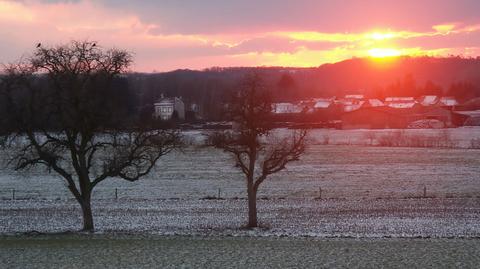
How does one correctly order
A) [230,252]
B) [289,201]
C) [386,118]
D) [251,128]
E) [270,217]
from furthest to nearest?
[386,118]
[289,201]
[270,217]
[251,128]
[230,252]

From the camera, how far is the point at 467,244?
23453mm

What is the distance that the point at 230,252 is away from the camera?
71.4ft

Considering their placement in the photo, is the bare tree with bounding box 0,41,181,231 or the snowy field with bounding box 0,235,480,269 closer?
the snowy field with bounding box 0,235,480,269

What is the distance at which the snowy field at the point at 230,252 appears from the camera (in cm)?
Result: 1947

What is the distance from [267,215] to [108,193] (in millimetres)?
18427

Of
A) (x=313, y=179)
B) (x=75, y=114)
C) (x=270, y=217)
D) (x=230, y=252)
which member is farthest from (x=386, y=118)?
(x=230, y=252)

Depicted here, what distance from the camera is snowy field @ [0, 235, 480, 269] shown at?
19469 millimetres

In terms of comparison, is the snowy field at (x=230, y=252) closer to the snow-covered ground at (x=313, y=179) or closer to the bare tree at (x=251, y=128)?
the bare tree at (x=251, y=128)

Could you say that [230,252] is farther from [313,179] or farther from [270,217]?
[313,179]

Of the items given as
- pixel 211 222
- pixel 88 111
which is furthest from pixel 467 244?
pixel 88 111

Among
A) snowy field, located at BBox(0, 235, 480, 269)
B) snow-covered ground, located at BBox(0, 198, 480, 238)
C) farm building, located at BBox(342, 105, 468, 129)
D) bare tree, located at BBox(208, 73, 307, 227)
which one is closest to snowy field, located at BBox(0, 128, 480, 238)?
snow-covered ground, located at BBox(0, 198, 480, 238)

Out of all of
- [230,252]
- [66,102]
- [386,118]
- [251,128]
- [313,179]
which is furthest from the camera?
[386,118]

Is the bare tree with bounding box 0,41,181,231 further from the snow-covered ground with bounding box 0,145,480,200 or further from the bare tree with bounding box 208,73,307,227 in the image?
the snow-covered ground with bounding box 0,145,480,200

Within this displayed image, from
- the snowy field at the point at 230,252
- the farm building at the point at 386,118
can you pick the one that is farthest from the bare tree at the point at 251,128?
the farm building at the point at 386,118
